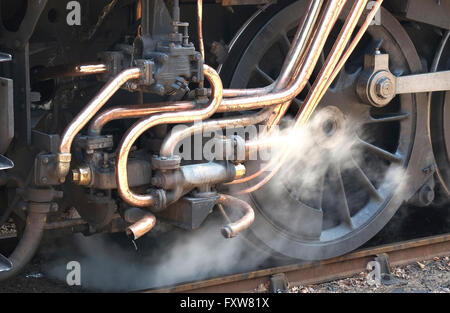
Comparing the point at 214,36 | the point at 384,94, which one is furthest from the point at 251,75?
the point at 384,94

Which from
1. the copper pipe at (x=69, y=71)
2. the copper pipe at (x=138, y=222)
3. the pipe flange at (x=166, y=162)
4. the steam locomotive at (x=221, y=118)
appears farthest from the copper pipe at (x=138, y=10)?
the copper pipe at (x=138, y=222)

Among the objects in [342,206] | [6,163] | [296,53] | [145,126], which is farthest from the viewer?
[342,206]

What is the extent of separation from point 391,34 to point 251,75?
97cm

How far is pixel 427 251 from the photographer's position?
5.55 metres

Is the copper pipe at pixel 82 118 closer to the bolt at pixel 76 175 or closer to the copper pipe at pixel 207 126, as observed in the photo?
the bolt at pixel 76 175

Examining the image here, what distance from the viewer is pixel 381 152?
5.23 meters

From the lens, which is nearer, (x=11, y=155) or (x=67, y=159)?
(x=67, y=159)

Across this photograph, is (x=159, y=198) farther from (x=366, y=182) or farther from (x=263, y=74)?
(x=366, y=182)

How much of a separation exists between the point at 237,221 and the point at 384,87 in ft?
4.72

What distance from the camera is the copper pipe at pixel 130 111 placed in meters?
3.83

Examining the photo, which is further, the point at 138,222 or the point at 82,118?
the point at 138,222

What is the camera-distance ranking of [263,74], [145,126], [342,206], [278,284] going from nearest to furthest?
[145,126], [263,74], [278,284], [342,206]

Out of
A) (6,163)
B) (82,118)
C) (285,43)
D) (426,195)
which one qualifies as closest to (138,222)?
(82,118)

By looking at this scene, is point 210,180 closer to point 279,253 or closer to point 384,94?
point 279,253
